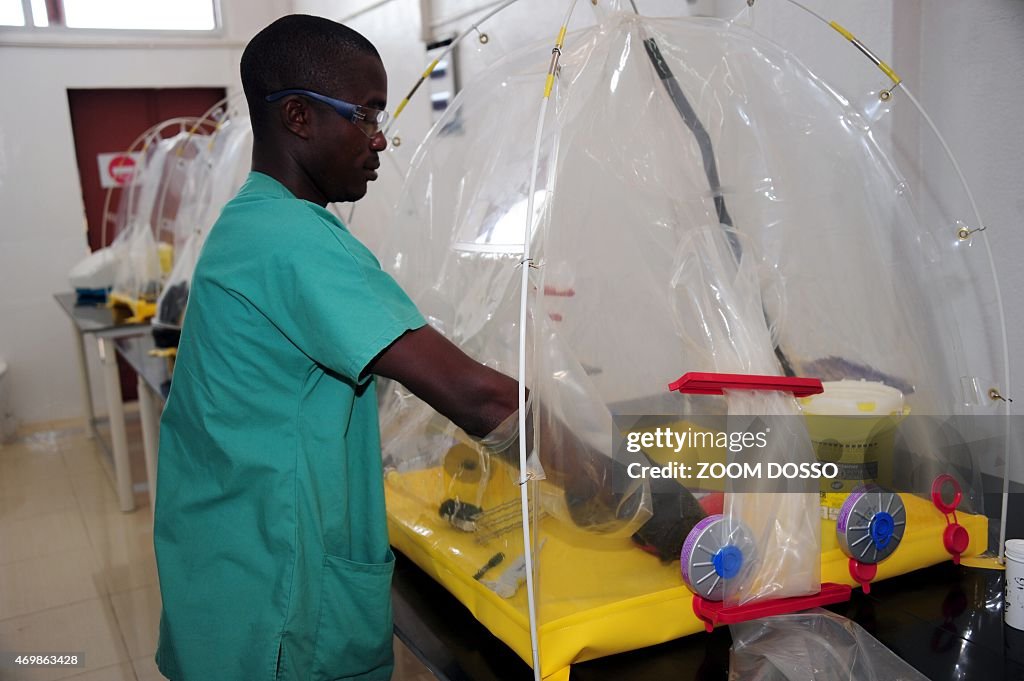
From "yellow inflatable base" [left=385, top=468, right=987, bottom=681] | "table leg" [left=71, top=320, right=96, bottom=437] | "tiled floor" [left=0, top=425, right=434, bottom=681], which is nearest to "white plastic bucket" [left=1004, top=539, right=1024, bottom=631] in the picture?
"yellow inflatable base" [left=385, top=468, right=987, bottom=681]

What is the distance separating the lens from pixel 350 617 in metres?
0.99

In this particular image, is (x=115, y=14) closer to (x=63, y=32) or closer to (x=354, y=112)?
(x=63, y=32)

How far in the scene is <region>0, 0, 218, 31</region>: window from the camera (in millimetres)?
4359

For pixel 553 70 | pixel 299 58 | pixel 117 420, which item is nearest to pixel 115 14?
pixel 117 420

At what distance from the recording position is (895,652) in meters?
0.88

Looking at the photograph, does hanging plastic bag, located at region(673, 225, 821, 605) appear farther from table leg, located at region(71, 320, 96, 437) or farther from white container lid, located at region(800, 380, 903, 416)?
table leg, located at region(71, 320, 96, 437)

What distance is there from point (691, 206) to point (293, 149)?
509 mm

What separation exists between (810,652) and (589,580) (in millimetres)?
242

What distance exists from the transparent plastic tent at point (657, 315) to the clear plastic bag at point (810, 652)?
1.4 inches

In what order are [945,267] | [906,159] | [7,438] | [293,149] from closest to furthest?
[293,149]
[945,267]
[906,159]
[7,438]

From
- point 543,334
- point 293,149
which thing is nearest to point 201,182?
point 293,149

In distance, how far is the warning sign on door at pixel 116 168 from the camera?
15.4ft

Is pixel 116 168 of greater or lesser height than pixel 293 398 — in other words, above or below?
above

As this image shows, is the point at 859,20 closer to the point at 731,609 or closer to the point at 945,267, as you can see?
the point at 945,267
